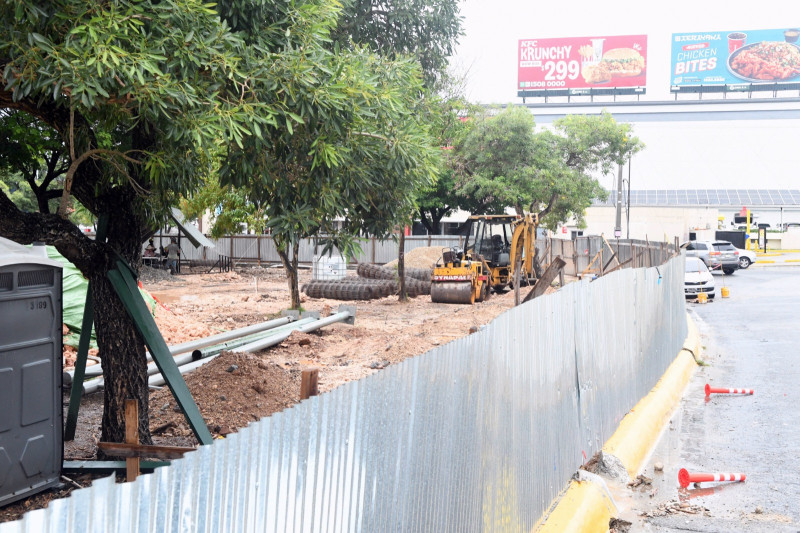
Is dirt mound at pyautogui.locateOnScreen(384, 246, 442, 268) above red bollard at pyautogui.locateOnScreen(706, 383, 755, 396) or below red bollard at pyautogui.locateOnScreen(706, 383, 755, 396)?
above

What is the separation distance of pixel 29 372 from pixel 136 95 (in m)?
2.43

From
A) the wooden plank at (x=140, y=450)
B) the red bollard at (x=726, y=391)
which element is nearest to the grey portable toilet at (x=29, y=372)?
the wooden plank at (x=140, y=450)

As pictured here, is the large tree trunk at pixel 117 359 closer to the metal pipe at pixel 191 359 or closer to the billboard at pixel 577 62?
the metal pipe at pixel 191 359

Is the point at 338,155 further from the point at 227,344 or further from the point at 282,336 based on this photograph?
the point at 282,336

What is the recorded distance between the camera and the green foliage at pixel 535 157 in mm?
34781

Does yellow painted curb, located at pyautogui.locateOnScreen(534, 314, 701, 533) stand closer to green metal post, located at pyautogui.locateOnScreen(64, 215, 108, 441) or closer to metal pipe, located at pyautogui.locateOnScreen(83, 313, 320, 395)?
green metal post, located at pyautogui.locateOnScreen(64, 215, 108, 441)

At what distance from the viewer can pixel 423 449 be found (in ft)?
13.1

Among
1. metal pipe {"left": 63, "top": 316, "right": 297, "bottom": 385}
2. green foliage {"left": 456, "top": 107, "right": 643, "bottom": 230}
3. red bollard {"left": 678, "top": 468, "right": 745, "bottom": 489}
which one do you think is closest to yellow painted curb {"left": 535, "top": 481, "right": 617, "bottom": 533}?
red bollard {"left": 678, "top": 468, "right": 745, "bottom": 489}

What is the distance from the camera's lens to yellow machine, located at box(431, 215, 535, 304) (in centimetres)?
2384

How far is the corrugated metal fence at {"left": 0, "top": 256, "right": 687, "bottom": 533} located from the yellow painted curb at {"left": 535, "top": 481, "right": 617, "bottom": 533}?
0.40 ft

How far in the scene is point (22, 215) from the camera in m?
6.40

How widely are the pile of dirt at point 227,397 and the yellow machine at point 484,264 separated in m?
13.4

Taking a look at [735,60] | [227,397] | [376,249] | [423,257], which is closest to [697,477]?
[227,397]

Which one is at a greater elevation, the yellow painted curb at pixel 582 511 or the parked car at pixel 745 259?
the parked car at pixel 745 259
